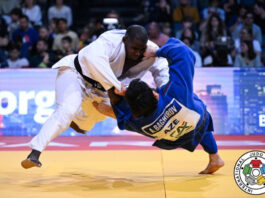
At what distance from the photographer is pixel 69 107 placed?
5062 millimetres

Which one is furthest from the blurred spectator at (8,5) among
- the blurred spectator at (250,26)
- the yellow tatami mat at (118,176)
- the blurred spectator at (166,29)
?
the yellow tatami mat at (118,176)

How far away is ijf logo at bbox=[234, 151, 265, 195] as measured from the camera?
4293 millimetres

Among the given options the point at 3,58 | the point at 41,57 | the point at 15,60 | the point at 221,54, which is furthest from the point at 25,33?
the point at 221,54

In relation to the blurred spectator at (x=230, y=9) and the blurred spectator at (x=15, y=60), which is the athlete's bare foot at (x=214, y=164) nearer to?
the blurred spectator at (x=15, y=60)

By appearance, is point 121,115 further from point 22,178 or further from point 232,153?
point 232,153

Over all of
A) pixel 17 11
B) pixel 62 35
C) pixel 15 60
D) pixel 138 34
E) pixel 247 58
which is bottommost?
pixel 247 58

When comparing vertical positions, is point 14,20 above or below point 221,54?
above

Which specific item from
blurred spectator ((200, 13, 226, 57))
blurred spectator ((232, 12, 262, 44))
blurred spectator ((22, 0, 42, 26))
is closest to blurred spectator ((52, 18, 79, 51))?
blurred spectator ((22, 0, 42, 26))

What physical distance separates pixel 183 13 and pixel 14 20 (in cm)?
364

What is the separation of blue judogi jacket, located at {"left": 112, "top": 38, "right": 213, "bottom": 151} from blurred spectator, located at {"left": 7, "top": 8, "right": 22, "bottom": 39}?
282 inches

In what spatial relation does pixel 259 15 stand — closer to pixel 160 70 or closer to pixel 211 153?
pixel 160 70

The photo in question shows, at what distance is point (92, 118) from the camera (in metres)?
5.80

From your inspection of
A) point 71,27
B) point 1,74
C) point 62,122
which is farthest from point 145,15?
point 62,122

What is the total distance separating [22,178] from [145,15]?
717 centimetres
